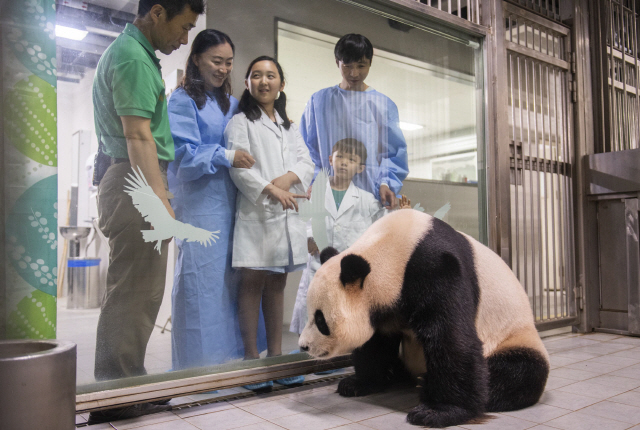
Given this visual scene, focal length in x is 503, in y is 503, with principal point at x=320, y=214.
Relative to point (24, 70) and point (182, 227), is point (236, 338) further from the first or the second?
point (24, 70)

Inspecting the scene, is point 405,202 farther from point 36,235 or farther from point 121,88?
point 36,235

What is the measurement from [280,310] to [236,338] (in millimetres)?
339

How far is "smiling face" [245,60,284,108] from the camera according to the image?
10.3 ft

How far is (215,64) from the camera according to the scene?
2971mm

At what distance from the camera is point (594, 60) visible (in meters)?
5.25

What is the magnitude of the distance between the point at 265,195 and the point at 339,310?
99 centimetres

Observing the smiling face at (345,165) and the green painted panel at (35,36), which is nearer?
the green painted panel at (35,36)

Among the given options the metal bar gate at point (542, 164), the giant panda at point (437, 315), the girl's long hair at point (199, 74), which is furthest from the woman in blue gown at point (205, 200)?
the metal bar gate at point (542, 164)

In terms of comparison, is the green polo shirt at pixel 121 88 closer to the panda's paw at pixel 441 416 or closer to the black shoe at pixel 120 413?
the black shoe at pixel 120 413

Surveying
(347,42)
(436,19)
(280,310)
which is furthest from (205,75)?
(436,19)

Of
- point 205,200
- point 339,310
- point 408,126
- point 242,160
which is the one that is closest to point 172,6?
point 242,160

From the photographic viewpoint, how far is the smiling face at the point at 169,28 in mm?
2752

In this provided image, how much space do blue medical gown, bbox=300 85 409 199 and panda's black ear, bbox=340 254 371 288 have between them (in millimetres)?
1166

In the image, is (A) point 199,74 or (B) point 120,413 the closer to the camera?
(B) point 120,413
